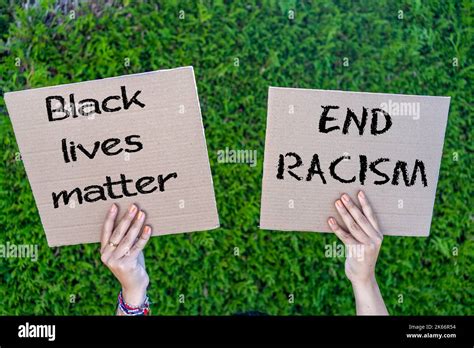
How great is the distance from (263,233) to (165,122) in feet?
3.43

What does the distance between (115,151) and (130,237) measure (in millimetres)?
311

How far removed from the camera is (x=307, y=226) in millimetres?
2301

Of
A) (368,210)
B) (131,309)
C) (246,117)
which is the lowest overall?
(131,309)

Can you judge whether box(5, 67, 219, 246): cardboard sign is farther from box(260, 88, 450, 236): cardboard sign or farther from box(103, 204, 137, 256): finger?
box(260, 88, 450, 236): cardboard sign

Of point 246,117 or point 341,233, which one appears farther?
point 246,117

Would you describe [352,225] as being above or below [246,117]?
below

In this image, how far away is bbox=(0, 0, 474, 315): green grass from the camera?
2.96 metres

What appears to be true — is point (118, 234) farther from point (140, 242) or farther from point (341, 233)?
point (341, 233)

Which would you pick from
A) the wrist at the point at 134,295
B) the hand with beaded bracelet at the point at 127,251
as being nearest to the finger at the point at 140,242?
the hand with beaded bracelet at the point at 127,251

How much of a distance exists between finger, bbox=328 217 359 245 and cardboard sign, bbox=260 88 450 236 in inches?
0.9

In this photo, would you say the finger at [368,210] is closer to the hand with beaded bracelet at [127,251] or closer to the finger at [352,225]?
the finger at [352,225]

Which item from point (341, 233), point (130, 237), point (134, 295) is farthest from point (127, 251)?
point (341, 233)

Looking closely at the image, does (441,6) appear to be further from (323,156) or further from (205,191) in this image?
(205,191)

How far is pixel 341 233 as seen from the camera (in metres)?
2.26
